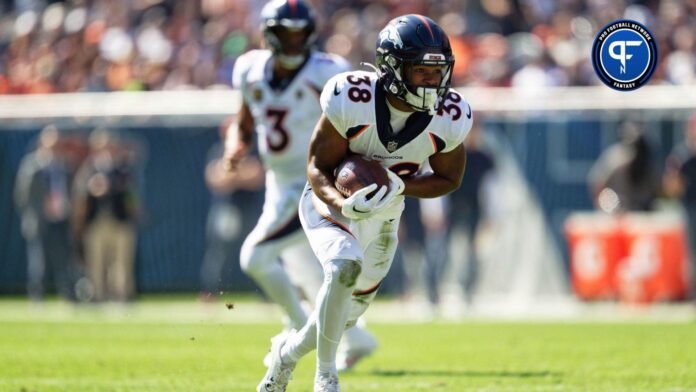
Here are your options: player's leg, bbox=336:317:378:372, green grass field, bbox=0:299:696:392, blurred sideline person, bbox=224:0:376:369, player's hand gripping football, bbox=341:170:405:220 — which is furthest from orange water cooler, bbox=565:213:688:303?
player's hand gripping football, bbox=341:170:405:220

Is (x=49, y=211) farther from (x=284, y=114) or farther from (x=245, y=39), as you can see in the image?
(x=284, y=114)

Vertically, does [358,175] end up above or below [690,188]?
above

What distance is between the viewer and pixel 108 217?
623 inches

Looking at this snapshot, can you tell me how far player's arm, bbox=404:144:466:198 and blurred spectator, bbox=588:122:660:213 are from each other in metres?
8.08

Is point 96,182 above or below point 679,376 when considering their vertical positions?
below

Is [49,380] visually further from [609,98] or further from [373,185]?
[609,98]

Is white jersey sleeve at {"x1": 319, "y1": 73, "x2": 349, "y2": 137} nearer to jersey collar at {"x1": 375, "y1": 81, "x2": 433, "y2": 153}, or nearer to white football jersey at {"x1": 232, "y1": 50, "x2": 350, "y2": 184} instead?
jersey collar at {"x1": 375, "y1": 81, "x2": 433, "y2": 153}

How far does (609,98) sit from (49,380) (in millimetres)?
9426

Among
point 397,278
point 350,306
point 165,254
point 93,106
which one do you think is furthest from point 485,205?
point 350,306

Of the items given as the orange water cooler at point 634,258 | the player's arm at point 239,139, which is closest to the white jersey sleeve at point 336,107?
the player's arm at point 239,139

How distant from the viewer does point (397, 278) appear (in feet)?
53.4

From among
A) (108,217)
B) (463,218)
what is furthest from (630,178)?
(108,217)

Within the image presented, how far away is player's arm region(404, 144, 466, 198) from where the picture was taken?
6.47 meters

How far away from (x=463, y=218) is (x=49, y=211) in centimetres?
517
